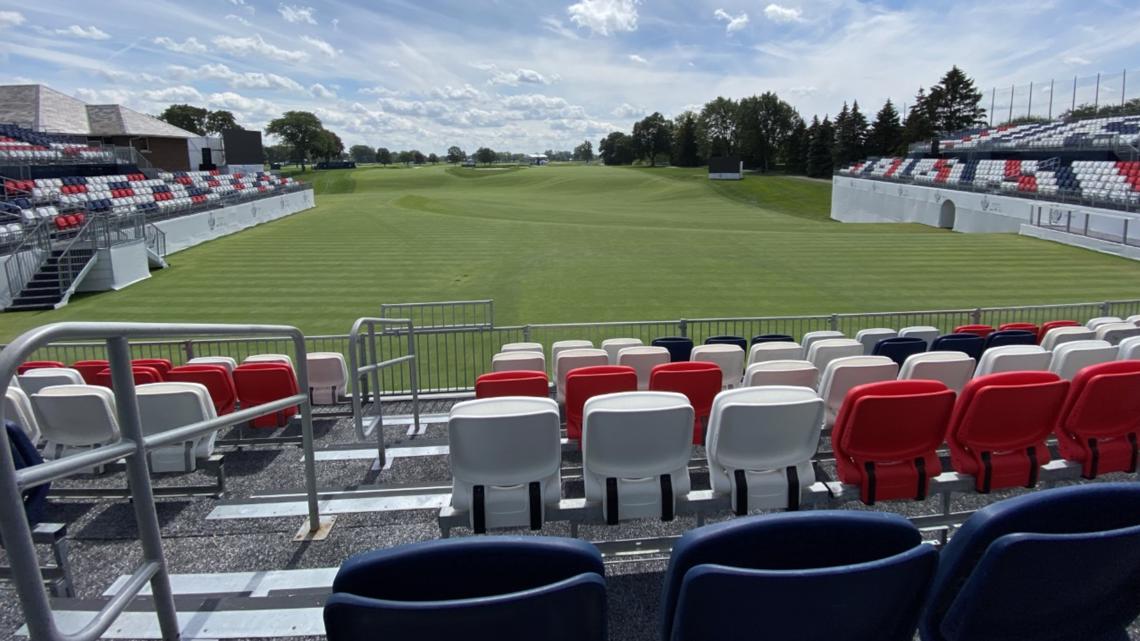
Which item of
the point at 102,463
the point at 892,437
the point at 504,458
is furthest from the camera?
the point at 892,437

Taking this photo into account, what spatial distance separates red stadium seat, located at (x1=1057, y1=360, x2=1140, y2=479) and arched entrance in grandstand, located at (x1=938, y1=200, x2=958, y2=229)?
130 feet

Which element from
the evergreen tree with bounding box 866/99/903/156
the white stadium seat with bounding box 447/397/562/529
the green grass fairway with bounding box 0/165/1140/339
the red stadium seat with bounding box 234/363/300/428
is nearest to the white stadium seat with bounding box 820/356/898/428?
the white stadium seat with bounding box 447/397/562/529

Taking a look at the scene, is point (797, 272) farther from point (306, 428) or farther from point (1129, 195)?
point (306, 428)

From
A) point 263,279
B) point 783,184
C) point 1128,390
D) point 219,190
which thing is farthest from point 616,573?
point 783,184

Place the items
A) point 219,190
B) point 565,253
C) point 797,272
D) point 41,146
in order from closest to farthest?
point 797,272
point 565,253
point 41,146
point 219,190

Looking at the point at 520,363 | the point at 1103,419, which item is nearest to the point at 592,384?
the point at 520,363

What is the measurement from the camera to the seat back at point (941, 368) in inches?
222

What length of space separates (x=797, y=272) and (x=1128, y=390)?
1881 centimetres

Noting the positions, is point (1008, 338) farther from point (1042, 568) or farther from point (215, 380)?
point (215, 380)

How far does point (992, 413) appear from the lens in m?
4.13

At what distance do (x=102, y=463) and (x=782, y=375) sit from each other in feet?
15.9

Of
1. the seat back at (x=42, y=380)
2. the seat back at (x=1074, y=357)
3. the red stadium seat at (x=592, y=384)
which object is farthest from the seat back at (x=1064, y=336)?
the seat back at (x=42, y=380)

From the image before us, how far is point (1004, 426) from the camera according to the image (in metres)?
4.19

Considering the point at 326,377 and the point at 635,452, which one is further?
the point at 326,377
